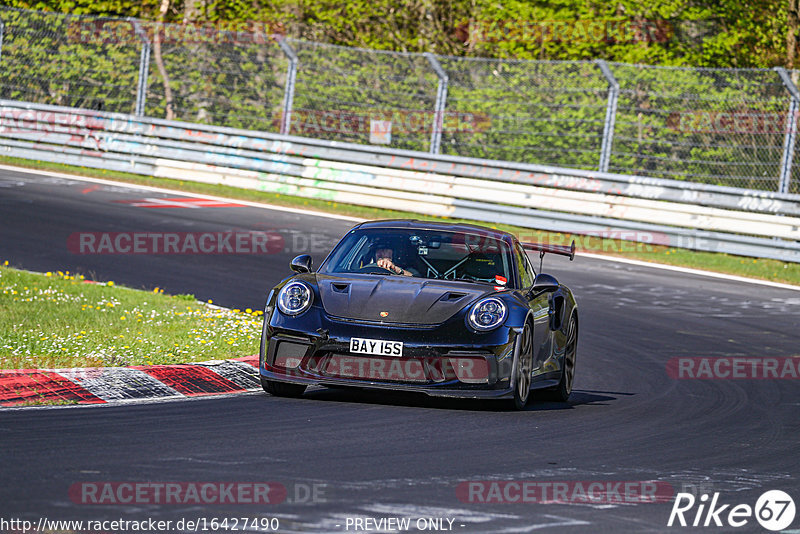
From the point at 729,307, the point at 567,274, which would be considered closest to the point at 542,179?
the point at 567,274

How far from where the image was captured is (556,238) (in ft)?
66.2

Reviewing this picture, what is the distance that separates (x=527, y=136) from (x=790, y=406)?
495 inches

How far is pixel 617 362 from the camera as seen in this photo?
11.4 meters

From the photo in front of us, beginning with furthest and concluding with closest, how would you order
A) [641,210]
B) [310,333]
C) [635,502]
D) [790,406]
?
1. [641,210]
2. [790,406]
3. [310,333]
4. [635,502]

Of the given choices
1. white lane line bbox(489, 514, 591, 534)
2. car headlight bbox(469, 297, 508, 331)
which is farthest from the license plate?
white lane line bbox(489, 514, 591, 534)

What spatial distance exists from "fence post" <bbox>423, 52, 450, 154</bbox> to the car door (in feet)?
40.1

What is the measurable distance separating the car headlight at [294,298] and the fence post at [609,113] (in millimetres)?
12669

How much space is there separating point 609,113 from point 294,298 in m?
12.9

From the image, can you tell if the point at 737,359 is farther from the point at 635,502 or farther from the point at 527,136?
the point at 527,136
